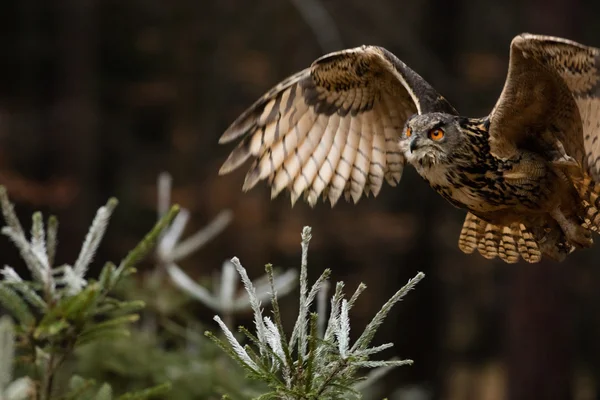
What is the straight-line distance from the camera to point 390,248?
42.0 ft

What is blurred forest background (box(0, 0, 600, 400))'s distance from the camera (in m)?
11.3

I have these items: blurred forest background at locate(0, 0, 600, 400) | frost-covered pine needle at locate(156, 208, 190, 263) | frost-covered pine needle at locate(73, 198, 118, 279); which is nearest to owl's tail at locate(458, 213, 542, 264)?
frost-covered pine needle at locate(73, 198, 118, 279)

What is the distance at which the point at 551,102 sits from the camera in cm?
285

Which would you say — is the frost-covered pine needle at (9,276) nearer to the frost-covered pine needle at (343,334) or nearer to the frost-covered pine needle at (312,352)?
the frost-covered pine needle at (312,352)

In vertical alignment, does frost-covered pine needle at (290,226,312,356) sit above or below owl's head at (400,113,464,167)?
below

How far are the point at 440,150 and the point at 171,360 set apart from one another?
5.19 ft

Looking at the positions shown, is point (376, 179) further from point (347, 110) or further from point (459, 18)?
point (459, 18)

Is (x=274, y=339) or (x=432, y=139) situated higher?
(x=432, y=139)

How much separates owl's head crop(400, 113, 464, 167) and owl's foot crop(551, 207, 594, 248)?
16.6 inches

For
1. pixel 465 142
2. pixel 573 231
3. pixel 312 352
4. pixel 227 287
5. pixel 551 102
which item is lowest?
pixel 227 287

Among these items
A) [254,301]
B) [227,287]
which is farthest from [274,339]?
[227,287]

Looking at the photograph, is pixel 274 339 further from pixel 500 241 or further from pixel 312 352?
pixel 500 241

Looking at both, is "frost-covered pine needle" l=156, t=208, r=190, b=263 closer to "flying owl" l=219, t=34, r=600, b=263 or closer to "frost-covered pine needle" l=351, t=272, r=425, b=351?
"flying owl" l=219, t=34, r=600, b=263

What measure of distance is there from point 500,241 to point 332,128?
86cm
